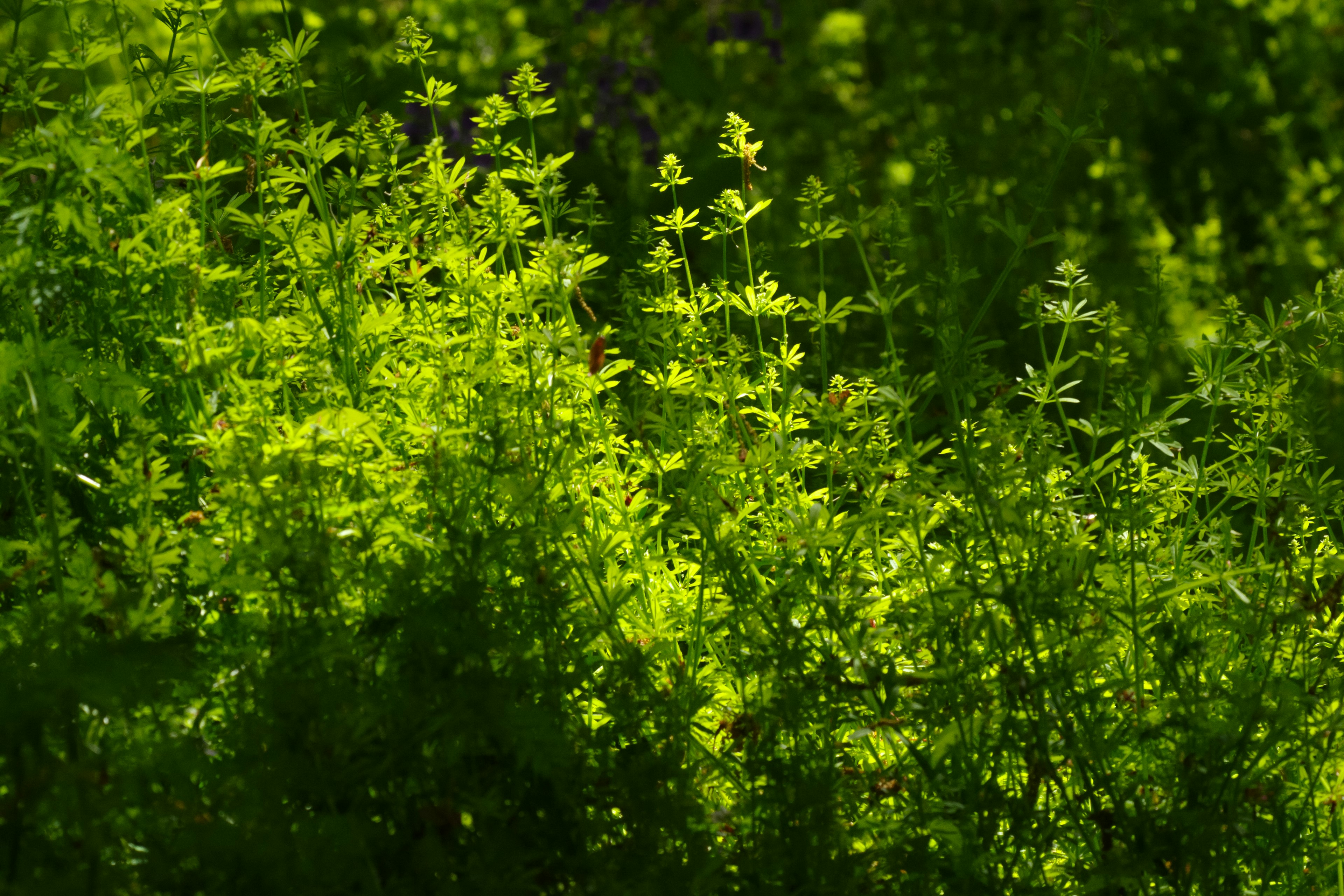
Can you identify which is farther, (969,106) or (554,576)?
(969,106)

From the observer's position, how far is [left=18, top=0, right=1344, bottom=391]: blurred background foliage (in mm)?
4324

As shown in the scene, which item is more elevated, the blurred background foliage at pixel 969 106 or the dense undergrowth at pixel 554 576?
the blurred background foliage at pixel 969 106

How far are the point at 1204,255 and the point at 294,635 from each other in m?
4.46

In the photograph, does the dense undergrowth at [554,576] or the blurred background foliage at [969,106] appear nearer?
the dense undergrowth at [554,576]

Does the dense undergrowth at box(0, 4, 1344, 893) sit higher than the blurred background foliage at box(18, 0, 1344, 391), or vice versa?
the blurred background foliage at box(18, 0, 1344, 391)

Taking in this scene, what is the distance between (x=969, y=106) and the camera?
546 cm

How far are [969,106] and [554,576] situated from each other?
4579 millimetres

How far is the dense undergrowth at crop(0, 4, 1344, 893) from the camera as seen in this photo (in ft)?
4.41

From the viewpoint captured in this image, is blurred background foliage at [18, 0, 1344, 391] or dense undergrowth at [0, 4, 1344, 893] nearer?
dense undergrowth at [0, 4, 1344, 893]

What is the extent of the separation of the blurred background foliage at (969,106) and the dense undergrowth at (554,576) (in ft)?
5.99

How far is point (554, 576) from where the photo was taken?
1503mm

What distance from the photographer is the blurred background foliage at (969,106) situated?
14.2 feet

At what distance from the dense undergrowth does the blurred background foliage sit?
1.83 meters

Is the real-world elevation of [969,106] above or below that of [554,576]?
above
